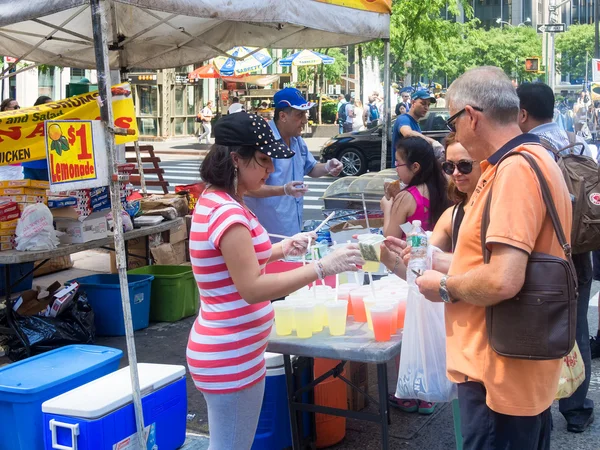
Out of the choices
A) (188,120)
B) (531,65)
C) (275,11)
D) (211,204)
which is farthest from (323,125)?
(211,204)

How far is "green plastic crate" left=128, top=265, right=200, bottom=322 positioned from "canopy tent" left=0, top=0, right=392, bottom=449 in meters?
2.15

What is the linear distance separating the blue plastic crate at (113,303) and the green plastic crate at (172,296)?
237 mm

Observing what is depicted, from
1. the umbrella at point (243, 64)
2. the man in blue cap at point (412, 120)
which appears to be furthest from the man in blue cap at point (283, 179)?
the umbrella at point (243, 64)

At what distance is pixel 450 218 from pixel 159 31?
5.34m

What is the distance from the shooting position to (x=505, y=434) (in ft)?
7.87

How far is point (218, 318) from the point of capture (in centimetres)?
276

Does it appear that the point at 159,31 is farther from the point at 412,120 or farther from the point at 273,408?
the point at 273,408

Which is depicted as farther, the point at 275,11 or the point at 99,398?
the point at 275,11

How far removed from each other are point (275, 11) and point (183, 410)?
8.82ft

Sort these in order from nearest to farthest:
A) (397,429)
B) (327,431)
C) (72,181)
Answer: (72,181) < (327,431) < (397,429)

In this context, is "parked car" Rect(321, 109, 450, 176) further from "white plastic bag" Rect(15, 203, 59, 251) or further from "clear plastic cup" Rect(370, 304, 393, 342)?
"clear plastic cup" Rect(370, 304, 393, 342)

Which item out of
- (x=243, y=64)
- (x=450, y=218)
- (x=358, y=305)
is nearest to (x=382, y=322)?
(x=358, y=305)

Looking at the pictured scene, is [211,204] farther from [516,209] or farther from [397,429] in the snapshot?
[397,429]

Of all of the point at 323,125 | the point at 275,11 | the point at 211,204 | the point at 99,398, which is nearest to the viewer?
the point at 211,204
